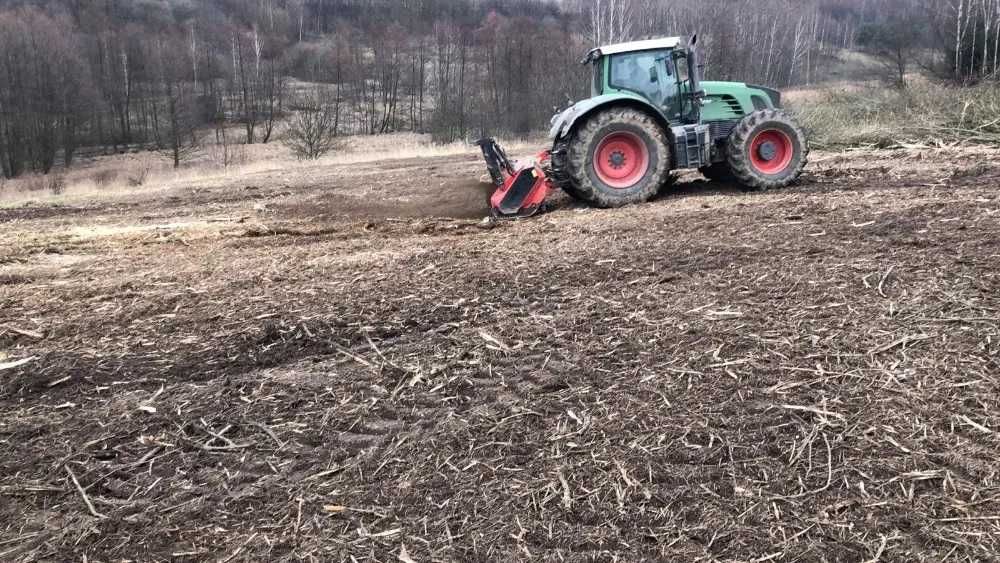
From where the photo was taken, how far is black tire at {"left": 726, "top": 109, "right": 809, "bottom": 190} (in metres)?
7.95

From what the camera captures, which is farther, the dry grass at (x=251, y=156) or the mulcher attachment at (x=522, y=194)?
the dry grass at (x=251, y=156)

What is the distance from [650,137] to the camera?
783cm

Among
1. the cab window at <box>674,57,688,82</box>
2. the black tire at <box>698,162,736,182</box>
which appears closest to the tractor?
→ the cab window at <box>674,57,688,82</box>

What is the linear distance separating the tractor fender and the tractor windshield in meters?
0.22

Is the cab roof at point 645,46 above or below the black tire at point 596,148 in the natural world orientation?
above

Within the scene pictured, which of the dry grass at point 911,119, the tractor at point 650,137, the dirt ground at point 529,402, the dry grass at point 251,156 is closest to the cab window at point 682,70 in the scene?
the tractor at point 650,137

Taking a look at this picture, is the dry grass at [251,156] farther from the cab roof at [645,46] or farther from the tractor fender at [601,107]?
the tractor fender at [601,107]

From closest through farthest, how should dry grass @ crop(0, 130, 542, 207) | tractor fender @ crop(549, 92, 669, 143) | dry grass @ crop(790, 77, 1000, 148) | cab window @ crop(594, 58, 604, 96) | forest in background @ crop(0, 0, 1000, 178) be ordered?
tractor fender @ crop(549, 92, 669, 143) < cab window @ crop(594, 58, 604, 96) < dry grass @ crop(790, 77, 1000, 148) < dry grass @ crop(0, 130, 542, 207) < forest in background @ crop(0, 0, 1000, 178)

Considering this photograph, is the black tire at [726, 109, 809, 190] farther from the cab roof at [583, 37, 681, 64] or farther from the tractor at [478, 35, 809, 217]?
the cab roof at [583, 37, 681, 64]

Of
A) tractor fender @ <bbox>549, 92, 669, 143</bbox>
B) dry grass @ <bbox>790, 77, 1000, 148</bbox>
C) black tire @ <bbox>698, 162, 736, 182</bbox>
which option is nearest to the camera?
tractor fender @ <bbox>549, 92, 669, 143</bbox>

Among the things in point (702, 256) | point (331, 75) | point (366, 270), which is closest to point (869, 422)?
point (702, 256)

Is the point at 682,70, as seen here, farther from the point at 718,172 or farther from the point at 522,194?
the point at 522,194

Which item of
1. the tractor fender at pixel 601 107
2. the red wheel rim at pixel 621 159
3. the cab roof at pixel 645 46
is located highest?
the cab roof at pixel 645 46

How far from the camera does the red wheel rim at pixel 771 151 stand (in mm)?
8141
